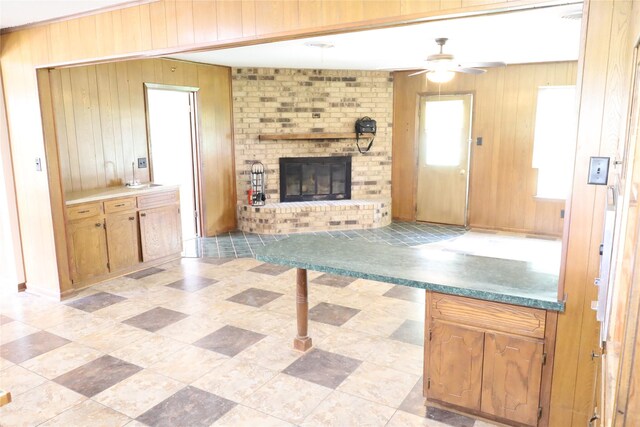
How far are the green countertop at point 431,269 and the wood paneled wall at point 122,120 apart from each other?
2.92m

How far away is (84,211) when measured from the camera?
14.7 ft

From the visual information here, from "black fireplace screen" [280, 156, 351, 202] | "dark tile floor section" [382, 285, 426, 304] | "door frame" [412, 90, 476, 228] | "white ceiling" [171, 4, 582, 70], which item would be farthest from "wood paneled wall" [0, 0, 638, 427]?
"door frame" [412, 90, 476, 228]

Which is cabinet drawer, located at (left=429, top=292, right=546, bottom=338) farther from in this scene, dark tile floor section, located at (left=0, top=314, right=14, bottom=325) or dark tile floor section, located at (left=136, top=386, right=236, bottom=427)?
dark tile floor section, located at (left=0, top=314, right=14, bottom=325)

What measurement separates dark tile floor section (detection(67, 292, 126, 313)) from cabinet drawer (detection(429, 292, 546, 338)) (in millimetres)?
3073

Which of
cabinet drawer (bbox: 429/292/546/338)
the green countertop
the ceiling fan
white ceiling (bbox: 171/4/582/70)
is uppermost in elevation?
white ceiling (bbox: 171/4/582/70)

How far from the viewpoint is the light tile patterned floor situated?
2555 millimetres

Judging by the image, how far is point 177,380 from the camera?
2.89 meters

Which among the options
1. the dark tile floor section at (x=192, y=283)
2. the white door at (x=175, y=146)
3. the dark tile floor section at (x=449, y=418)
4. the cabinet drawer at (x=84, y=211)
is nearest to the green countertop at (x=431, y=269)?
the dark tile floor section at (x=449, y=418)

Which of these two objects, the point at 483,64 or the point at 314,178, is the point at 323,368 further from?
the point at 314,178

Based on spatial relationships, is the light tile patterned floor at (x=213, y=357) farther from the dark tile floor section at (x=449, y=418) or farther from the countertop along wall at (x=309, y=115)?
the countertop along wall at (x=309, y=115)

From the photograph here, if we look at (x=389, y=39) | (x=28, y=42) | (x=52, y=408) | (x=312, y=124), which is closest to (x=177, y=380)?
(x=52, y=408)

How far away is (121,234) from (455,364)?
12.4ft

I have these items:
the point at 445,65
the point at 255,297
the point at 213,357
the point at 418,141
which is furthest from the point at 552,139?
the point at 213,357

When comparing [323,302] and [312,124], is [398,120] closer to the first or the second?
[312,124]
